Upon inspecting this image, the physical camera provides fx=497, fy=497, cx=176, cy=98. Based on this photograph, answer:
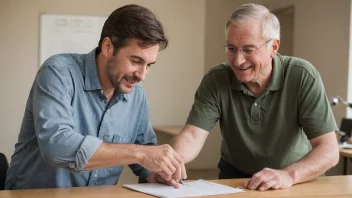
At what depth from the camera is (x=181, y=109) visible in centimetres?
621

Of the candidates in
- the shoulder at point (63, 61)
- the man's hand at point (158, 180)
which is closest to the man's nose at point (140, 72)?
the shoulder at point (63, 61)

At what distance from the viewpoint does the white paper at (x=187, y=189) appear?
5.52ft

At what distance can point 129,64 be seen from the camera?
72.4 inches

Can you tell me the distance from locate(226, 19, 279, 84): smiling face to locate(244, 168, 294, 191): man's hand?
1.55 feet

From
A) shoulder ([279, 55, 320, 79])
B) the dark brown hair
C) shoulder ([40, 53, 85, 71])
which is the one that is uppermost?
the dark brown hair

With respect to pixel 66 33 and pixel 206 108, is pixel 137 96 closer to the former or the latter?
pixel 206 108

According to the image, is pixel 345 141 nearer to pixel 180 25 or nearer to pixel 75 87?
pixel 180 25

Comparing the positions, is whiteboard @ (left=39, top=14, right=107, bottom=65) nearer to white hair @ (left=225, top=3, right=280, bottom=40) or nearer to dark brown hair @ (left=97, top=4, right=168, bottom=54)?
white hair @ (left=225, top=3, right=280, bottom=40)

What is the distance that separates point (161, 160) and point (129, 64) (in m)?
0.39

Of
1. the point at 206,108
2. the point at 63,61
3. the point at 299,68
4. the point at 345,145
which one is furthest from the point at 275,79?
the point at 345,145

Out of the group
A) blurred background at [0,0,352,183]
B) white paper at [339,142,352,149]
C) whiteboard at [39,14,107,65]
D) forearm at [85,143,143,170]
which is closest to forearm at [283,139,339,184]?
forearm at [85,143,143,170]

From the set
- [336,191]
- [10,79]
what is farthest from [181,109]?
[336,191]

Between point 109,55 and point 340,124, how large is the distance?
11.1 ft

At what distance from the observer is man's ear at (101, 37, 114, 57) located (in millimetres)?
1865
